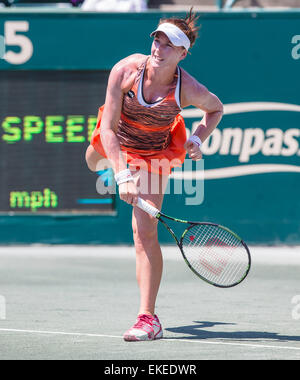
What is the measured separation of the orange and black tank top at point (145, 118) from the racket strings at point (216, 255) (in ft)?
2.20

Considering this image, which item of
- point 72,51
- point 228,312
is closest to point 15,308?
point 228,312

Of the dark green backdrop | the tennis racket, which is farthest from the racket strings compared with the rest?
the dark green backdrop

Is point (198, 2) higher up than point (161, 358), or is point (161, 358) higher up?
point (198, 2)

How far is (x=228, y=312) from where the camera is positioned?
7387 mm

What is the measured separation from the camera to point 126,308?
750 cm

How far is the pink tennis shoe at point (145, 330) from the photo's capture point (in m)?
6.11

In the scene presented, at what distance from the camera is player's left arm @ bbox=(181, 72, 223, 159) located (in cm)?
623

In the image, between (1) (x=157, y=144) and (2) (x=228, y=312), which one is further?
(2) (x=228, y=312)

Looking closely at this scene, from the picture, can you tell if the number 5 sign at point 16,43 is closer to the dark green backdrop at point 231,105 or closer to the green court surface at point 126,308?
the dark green backdrop at point 231,105

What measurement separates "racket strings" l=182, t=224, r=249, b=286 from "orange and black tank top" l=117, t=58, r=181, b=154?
67 cm

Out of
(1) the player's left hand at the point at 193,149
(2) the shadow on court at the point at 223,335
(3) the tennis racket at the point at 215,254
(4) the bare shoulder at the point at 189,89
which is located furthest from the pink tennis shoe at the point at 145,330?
(4) the bare shoulder at the point at 189,89

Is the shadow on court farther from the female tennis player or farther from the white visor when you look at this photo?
the white visor
